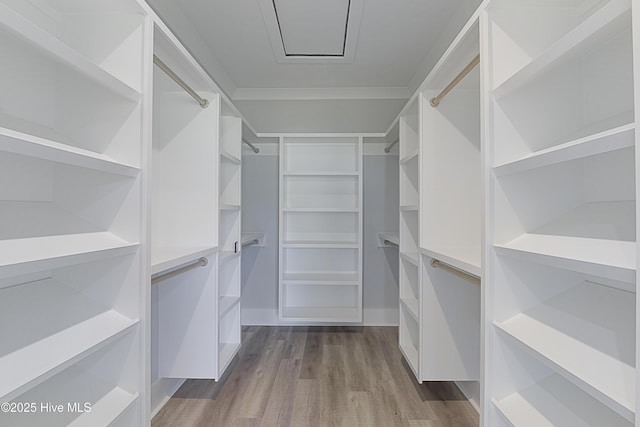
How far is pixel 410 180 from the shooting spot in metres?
2.36

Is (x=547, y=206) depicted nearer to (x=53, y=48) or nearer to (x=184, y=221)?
(x=53, y=48)

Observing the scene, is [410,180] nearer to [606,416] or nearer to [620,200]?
[620,200]

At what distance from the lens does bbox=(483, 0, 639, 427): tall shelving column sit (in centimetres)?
92

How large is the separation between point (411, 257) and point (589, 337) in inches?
49.4

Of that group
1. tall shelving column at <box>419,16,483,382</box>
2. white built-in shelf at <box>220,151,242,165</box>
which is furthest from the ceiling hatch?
white built-in shelf at <box>220,151,242,165</box>

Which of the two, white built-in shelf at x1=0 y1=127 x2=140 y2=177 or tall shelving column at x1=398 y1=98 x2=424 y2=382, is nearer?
white built-in shelf at x1=0 y1=127 x2=140 y2=177

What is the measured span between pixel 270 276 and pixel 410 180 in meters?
1.66

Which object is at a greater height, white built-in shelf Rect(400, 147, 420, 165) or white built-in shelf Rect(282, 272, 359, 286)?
white built-in shelf Rect(400, 147, 420, 165)

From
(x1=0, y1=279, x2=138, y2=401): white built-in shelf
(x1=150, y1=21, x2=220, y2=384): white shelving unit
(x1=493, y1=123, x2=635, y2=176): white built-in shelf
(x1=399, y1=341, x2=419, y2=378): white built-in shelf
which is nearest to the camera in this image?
(x1=493, y1=123, x2=635, y2=176): white built-in shelf

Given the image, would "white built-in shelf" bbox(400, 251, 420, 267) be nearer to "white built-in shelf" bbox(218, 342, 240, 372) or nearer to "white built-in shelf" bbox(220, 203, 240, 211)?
"white built-in shelf" bbox(220, 203, 240, 211)

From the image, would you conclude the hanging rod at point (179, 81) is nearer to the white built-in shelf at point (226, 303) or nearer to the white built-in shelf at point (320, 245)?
the white built-in shelf at point (226, 303)

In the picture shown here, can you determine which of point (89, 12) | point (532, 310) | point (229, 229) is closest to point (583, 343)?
point (532, 310)

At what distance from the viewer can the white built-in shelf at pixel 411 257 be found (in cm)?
201

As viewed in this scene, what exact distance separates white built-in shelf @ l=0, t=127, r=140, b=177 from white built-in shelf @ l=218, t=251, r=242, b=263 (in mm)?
1026
